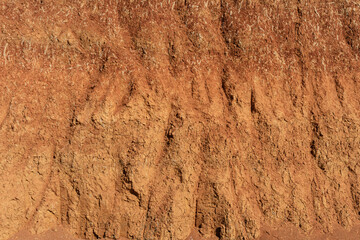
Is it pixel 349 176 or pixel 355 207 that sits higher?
pixel 349 176

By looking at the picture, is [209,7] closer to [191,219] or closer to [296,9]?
[296,9]

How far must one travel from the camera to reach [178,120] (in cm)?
760

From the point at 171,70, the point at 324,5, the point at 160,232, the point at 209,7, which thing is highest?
the point at 324,5

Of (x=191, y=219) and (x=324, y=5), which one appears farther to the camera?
(x=324, y=5)

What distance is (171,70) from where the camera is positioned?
7.96 metres

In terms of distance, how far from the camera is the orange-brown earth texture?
280 inches

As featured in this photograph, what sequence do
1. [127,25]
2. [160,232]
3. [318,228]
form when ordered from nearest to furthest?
[160,232], [318,228], [127,25]

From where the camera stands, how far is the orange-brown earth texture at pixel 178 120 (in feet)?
23.3

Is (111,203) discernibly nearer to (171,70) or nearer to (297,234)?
(171,70)

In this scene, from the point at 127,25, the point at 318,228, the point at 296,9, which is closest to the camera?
the point at 318,228

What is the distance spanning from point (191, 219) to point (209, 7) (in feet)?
15.8

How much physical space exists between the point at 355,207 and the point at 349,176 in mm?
683

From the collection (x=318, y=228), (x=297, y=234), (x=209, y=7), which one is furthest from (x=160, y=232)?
(x=209, y=7)

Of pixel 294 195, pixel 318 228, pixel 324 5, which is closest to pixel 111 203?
pixel 294 195
